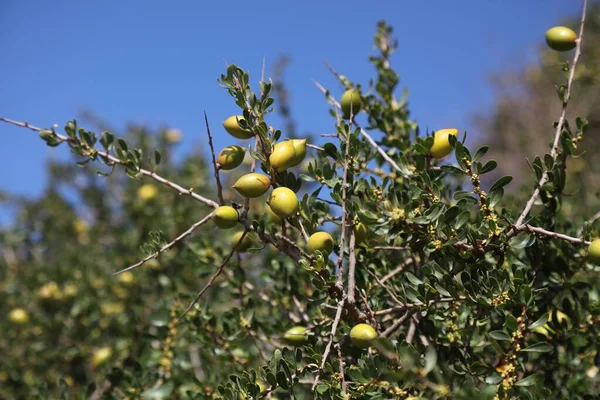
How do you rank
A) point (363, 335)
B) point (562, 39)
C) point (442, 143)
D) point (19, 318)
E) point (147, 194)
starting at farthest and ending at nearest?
point (147, 194), point (19, 318), point (562, 39), point (442, 143), point (363, 335)

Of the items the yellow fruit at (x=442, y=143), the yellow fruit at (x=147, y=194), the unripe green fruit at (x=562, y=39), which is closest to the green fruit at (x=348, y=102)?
the yellow fruit at (x=442, y=143)

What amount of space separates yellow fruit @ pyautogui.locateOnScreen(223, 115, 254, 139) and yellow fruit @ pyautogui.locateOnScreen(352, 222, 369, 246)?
302 millimetres

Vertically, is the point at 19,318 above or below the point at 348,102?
above

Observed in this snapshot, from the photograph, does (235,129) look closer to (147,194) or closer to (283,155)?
(283,155)

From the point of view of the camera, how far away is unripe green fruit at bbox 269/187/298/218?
1.04m

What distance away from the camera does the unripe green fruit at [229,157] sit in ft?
3.77

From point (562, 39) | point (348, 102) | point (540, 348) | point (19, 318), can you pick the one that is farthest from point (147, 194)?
point (540, 348)

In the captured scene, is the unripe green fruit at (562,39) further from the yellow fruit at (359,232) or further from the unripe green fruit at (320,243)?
the unripe green fruit at (320,243)

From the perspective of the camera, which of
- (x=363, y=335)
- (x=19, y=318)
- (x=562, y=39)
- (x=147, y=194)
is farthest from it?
(x=147, y=194)

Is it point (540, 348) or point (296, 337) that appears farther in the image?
point (296, 337)

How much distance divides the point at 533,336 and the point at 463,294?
1.36 feet

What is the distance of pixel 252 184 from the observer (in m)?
1.07

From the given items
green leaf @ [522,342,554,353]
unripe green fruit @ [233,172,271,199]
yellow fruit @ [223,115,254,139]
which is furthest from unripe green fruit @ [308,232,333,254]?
green leaf @ [522,342,554,353]

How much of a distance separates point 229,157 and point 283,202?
0.62ft
